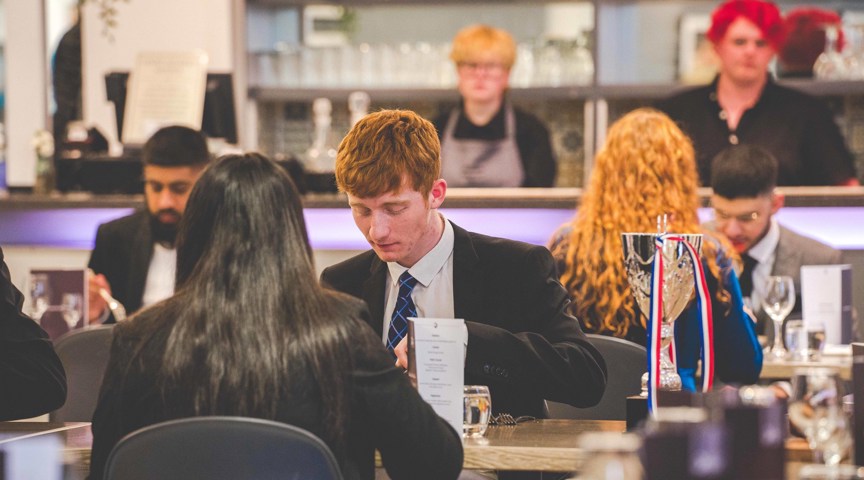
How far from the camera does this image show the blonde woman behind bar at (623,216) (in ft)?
10.6

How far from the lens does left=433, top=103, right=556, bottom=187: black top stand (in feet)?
18.5

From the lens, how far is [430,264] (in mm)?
2607

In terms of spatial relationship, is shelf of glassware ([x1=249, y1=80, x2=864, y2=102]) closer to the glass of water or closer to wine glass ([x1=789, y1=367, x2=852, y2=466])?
the glass of water

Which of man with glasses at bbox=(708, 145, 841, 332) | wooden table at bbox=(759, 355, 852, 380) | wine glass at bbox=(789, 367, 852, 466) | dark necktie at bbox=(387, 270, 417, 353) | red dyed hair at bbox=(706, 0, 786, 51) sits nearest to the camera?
wine glass at bbox=(789, 367, 852, 466)

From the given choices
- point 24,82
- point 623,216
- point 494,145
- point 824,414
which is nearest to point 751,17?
point 494,145

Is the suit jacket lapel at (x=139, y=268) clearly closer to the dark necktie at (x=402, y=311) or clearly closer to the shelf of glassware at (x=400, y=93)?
the dark necktie at (x=402, y=311)

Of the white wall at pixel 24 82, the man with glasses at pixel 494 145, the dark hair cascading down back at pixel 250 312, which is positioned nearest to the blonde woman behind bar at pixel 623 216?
the dark hair cascading down back at pixel 250 312

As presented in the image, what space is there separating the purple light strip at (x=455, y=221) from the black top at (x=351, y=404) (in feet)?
9.10

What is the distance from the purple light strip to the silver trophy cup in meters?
2.38

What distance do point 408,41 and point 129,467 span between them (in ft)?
16.6

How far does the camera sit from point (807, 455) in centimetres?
212

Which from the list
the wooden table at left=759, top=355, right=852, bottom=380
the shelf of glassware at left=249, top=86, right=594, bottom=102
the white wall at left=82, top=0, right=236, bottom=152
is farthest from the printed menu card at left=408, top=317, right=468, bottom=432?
the white wall at left=82, top=0, right=236, bottom=152

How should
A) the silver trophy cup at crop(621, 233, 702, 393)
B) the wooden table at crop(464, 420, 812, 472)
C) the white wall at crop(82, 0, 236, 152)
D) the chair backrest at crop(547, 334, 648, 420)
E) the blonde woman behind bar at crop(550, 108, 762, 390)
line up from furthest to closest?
the white wall at crop(82, 0, 236, 152) → the blonde woman behind bar at crop(550, 108, 762, 390) → the chair backrest at crop(547, 334, 648, 420) → the silver trophy cup at crop(621, 233, 702, 393) → the wooden table at crop(464, 420, 812, 472)

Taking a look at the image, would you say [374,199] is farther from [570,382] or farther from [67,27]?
[67,27]
